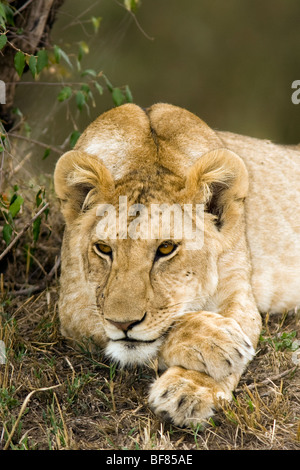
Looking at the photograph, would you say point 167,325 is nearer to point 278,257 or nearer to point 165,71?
point 278,257

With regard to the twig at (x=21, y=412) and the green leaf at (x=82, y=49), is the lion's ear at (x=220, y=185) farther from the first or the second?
the green leaf at (x=82, y=49)

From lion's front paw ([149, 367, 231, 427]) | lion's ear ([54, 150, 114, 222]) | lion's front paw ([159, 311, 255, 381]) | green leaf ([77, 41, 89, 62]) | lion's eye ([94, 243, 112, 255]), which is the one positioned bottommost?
lion's front paw ([149, 367, 231, 427])

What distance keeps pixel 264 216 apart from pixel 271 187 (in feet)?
1.00

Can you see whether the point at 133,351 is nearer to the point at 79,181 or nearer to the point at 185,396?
the point at 185,396

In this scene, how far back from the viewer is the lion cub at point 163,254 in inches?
135

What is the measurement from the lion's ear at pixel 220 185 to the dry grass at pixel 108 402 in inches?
30.9

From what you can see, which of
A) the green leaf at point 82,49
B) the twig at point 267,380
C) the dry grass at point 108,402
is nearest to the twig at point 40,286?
the dry grass at point 108,402

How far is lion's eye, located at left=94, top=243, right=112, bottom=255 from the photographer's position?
368 centimetres

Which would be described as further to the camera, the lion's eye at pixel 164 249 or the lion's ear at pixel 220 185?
the lion's ear at pixel 220 185

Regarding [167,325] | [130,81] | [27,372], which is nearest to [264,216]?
[167,325]

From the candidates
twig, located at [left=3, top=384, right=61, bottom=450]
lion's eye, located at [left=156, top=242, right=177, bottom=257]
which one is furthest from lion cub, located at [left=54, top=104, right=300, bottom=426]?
twig, located at [left=3, top=384, right=61, bottom=450]

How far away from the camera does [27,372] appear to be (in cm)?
387

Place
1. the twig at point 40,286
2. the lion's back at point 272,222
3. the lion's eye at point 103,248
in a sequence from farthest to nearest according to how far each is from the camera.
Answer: the twig at point 40,286 → the lion's back at point 272,222 → the lion's eye at point 103,248

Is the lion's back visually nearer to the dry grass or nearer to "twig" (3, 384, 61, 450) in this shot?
the dry grass
